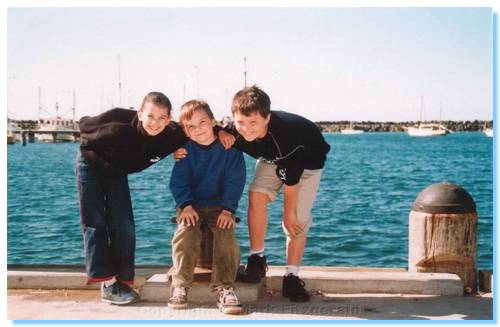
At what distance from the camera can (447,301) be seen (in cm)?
496

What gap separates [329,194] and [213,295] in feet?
82.4

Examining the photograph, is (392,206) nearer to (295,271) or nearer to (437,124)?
(295,271)

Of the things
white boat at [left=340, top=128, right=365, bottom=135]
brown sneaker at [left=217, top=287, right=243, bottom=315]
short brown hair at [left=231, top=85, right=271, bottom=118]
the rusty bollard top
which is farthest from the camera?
white boat at [left=340, top=128, right=365, bottom=135]

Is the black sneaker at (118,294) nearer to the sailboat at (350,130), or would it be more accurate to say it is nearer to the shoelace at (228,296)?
the shoelace at (228,296)

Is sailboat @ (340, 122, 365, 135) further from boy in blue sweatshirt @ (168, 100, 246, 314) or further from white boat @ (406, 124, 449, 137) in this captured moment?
boy in blue sweatshirt @ (168, 100, 246, 314)

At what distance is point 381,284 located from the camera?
17.0 feet

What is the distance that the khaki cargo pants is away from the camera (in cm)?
468

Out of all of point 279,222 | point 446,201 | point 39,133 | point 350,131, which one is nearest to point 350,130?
point 350,131

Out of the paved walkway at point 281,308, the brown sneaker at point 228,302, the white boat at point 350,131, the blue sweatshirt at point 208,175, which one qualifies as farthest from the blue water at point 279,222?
the white boat at point 350,131

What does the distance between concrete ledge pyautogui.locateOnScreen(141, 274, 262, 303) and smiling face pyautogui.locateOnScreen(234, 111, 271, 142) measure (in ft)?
3.91

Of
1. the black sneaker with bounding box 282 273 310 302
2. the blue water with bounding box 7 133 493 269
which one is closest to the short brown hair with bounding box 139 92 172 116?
the black sneaker with bounding box 282 273 310 302

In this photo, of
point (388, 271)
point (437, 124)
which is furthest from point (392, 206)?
point (437, 124)

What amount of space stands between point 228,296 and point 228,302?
0.16 ft

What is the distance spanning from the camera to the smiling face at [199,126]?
4738mm
